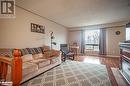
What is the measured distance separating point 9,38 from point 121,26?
655 cm

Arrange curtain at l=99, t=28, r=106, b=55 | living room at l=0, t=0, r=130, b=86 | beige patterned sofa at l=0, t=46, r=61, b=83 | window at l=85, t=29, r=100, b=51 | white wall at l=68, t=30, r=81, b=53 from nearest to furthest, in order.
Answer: beige patterned sofa at l=0, t=46, r=61, b=83 < living room at l=0, t=0, r=130, b=86 < curtain at l=99, t=28, r=106, b=55 < window at l=85, t=29, r=100, b=51 < white wall at l=68, t=30, r=81, b=53

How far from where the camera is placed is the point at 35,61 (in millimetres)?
3006

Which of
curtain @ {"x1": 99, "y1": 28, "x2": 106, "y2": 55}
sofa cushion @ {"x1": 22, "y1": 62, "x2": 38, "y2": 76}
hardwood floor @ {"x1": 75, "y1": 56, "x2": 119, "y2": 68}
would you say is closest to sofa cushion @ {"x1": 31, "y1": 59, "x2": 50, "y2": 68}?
sofa cushion @ {"x1": 22, "y1": 62, "x2": 38, "y2": 76}

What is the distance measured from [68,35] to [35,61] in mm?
5477

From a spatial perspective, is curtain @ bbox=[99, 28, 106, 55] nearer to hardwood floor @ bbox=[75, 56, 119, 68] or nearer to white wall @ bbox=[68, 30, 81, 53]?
hardwood floor @ bbox=[75, 56, 119, 68]

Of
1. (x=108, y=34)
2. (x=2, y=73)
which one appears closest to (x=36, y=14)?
(x=2, y=73)

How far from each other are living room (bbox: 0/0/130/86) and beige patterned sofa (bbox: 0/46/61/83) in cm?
3

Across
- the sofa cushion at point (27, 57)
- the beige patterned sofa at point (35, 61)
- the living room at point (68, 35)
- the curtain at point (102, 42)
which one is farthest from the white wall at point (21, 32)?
the curtain at point (102, 42)

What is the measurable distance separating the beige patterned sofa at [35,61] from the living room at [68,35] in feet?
0.11

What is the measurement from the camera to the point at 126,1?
303cm

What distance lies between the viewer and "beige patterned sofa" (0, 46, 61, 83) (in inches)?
97.9

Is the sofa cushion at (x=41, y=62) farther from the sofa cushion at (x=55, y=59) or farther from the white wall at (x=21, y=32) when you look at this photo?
the white wall at (x=21, y=32)

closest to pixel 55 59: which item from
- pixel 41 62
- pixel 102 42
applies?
pixel 41 62

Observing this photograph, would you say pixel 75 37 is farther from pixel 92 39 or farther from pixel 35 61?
pixel 35 61
